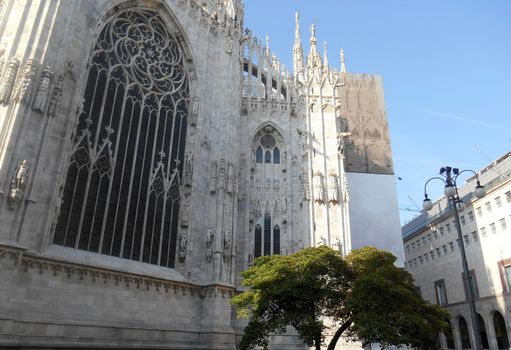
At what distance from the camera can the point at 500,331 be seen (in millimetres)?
49000

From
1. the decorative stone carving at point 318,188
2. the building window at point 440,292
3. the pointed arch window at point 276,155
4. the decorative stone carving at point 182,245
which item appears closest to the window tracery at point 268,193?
the pointed arch window at point 276,155

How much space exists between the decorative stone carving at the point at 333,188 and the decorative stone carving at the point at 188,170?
11.6 m

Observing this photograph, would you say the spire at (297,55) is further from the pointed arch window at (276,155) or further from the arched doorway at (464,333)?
the arched doorway at (464,333)

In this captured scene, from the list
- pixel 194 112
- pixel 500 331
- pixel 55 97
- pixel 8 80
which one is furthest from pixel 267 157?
pixel 500 331

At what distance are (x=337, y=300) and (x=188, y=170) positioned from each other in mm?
14016

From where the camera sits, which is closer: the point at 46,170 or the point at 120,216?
the point at 46,170

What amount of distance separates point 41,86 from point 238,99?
16814mm

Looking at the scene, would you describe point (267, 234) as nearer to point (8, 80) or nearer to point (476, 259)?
point (8, 80)

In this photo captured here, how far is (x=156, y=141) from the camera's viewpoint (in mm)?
29547

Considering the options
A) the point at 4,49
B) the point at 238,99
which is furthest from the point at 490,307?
the point at 4,49

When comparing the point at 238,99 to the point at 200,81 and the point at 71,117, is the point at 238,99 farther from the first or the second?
the point at 71,117

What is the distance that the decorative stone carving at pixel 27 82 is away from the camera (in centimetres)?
2125

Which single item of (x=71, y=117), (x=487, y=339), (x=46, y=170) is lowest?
(x=487, y=339)

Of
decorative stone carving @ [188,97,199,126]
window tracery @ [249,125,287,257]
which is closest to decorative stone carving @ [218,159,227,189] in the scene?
decorative stone carving @ [188,97,199,126]
